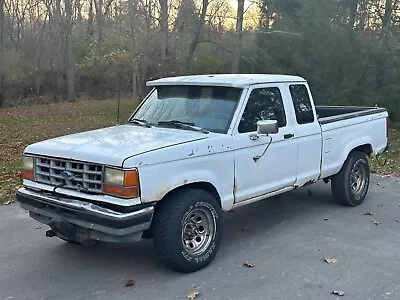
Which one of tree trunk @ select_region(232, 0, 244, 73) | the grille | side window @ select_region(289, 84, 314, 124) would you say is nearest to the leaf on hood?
the grille

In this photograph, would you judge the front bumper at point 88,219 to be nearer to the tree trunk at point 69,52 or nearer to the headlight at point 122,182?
the headlight at point 122,182

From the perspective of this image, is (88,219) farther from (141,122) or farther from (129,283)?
(141,122)

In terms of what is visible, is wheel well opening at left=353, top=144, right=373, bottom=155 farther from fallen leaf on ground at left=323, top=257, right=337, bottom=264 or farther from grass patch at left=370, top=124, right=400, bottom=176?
fallen leaf on ground at left=323, top=257, right=337, bottom=264

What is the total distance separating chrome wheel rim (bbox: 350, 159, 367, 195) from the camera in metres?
7.23

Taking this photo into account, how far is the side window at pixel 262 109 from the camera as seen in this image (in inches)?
215

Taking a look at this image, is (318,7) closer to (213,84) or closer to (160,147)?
(213,84)

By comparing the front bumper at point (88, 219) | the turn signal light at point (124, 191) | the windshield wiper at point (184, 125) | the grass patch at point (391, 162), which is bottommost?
the grass patch at point (391, 162)

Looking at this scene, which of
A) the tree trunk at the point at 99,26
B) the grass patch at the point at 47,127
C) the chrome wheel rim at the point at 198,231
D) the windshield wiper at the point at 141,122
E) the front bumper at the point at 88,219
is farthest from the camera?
the tree trunk at the point at 99,26

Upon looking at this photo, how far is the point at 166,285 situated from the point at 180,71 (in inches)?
726

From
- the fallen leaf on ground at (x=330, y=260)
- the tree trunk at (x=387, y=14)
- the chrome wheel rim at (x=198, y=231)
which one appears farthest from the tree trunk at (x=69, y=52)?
the fallen leaf on ground at (x=330, y=260)

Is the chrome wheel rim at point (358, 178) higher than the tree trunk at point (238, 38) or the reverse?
the reverse

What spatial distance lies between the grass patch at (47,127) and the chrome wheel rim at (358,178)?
111 inches

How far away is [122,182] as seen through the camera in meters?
4.26

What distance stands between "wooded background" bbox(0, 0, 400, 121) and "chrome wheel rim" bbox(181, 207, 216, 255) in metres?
12.1
